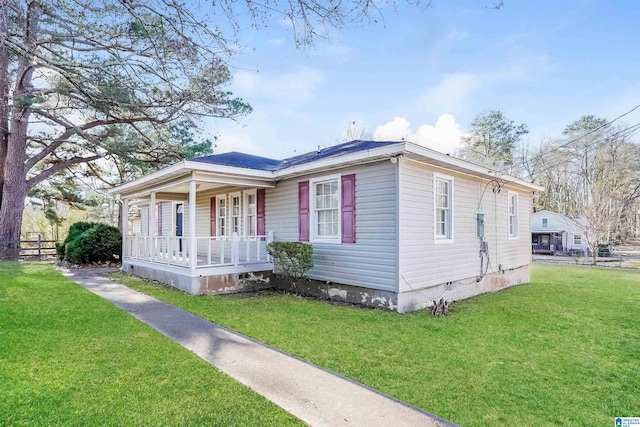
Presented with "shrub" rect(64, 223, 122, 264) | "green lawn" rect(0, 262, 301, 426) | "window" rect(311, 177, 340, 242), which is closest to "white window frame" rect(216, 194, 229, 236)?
"window" rect(311, 177, 340, 242)

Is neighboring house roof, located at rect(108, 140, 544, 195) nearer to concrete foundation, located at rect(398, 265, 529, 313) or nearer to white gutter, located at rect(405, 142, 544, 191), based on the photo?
white gutter, located at rect(405, 142, 544, 191)

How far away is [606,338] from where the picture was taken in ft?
17.8

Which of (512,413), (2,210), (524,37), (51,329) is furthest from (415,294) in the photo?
(2,210)

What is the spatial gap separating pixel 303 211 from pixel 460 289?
432 centimetres

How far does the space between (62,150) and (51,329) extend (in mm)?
16686

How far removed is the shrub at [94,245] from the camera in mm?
13492

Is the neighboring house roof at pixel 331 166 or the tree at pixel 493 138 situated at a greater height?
the tree at pixel 493 138

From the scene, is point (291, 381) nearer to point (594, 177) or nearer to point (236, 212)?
point (236, 212)

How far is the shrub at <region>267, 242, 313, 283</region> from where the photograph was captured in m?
7.80

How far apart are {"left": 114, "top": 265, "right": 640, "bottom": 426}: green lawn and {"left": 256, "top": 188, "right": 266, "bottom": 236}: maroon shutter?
2190 mm

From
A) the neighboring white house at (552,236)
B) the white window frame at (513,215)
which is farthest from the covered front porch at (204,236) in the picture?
the neighboring white house at (552,236)

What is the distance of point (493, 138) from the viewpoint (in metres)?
32.2

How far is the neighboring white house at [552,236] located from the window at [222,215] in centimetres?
2941

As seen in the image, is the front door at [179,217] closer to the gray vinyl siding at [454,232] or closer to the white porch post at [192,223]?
the white porch post at [192,223]
